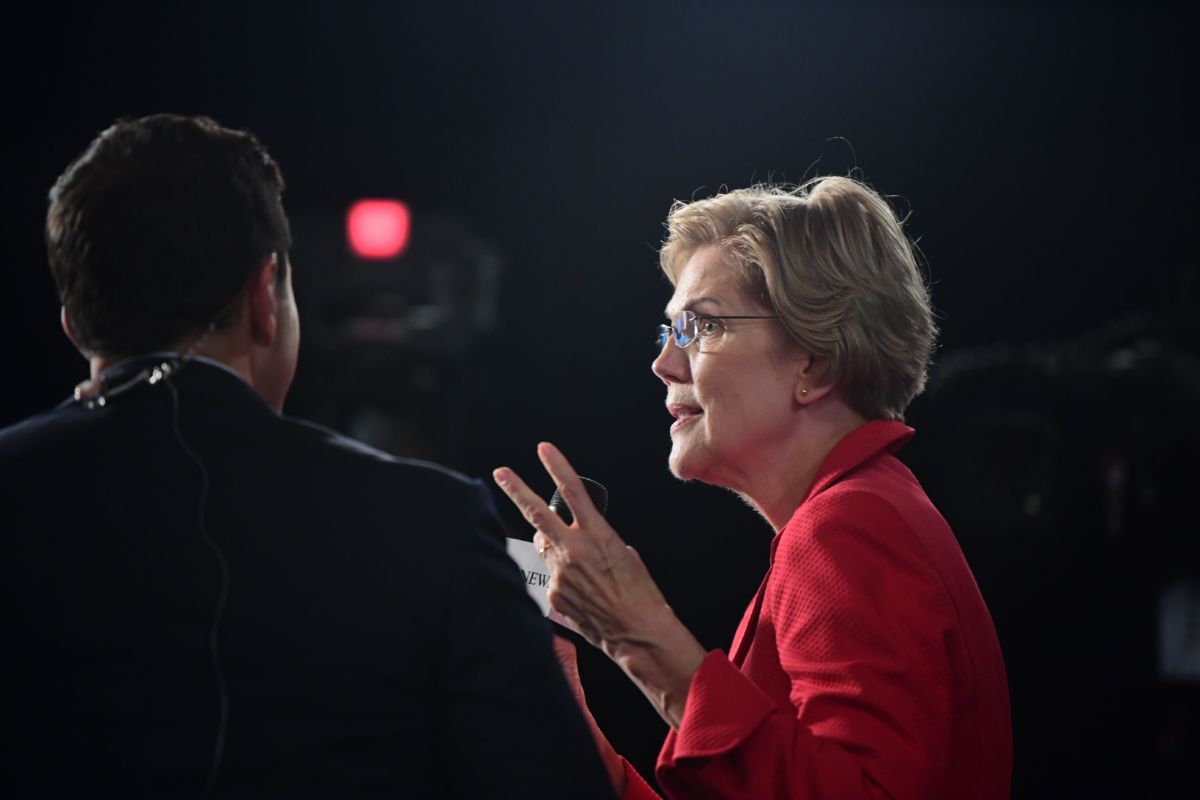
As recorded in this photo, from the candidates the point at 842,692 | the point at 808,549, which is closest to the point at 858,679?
the point at 842,692

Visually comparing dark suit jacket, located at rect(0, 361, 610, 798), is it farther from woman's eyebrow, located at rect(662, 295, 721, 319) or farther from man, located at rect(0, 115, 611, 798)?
woman's eyebrow, located at rect(662, 295, 721, 319)

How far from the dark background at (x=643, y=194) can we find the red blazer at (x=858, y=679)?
8.03ft

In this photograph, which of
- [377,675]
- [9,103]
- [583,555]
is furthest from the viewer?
[9,103]

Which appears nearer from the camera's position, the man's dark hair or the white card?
the man's dark hair

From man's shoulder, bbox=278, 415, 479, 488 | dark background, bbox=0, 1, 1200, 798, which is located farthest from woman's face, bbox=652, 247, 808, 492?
dark background, bbox=0, 1, 1200, 798

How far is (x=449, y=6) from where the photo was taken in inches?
175

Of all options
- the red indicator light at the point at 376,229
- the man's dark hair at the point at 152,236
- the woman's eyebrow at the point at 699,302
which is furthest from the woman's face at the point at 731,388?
the red indicator light at the point at 376,229

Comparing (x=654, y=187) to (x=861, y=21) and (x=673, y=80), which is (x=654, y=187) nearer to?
(x=673, y=80)

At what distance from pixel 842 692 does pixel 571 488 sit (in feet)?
1.23

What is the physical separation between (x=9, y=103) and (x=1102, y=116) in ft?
12.9

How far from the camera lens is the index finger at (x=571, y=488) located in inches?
55.7

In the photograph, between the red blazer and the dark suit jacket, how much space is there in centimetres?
28

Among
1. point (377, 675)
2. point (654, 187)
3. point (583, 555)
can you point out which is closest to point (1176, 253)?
point (654, 187)

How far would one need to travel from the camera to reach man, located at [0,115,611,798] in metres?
1.03
